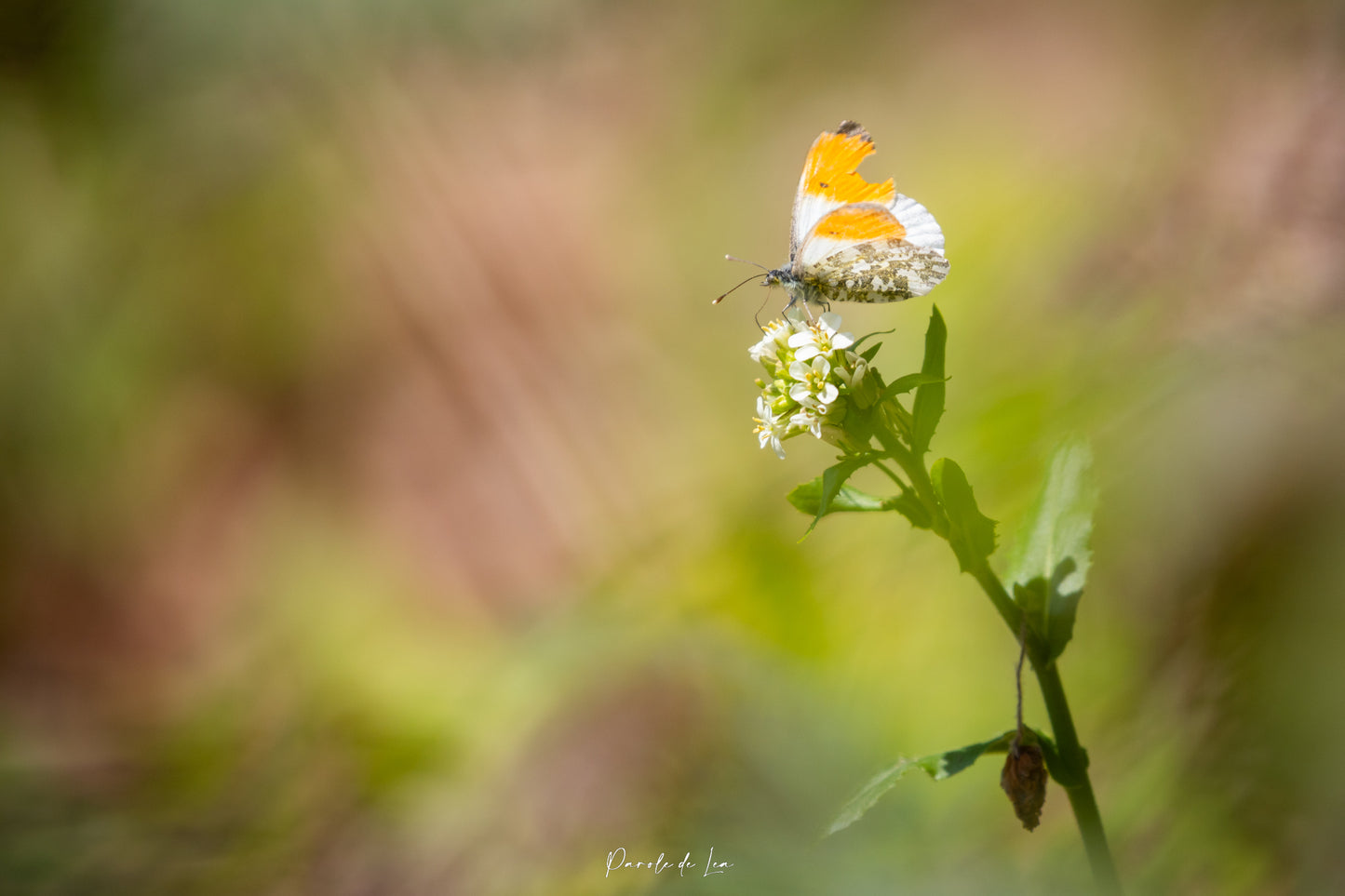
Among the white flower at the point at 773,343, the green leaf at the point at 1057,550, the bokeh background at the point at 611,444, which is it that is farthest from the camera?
the bokeh background at the point at 611,444

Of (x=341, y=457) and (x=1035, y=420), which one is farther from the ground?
(x=341, y=457)

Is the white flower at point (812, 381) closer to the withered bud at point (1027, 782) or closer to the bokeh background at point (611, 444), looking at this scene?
the withered bud at point (1027, 782)

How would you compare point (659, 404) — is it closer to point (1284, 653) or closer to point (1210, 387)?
point (1210, 387)

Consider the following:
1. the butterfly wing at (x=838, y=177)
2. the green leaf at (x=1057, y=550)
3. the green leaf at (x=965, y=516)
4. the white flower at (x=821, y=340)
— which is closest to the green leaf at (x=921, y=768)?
the green leaf at (x=1057, y=550)

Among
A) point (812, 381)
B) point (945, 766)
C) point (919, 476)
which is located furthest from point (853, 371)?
point (945, 766)

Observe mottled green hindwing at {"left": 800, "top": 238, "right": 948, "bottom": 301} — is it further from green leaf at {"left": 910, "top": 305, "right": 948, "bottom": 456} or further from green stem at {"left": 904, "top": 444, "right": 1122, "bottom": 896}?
green stem at {"left": 904, "top": 444, "right": 1122, "bottom": 896}

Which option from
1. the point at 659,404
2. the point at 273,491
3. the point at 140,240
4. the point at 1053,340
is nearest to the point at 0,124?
the point at 140,240
